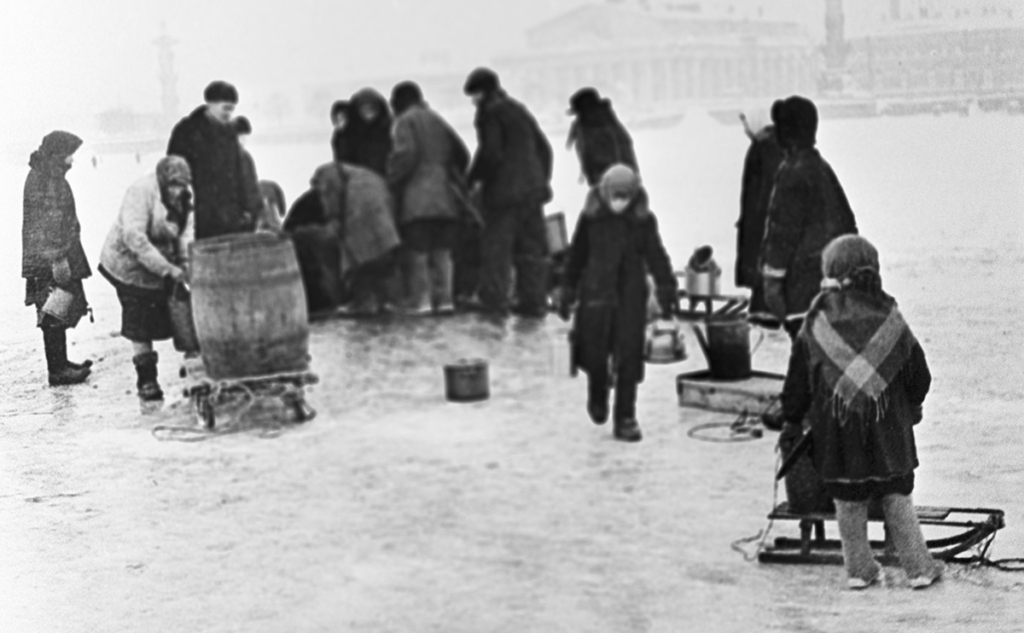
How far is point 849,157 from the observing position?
4.58 meters

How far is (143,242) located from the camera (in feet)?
15.3

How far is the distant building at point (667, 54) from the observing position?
5293mm

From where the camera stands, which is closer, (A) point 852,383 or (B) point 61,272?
(A) point 852,383

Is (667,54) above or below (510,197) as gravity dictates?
above

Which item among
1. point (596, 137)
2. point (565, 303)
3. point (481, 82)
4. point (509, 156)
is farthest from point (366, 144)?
point (565, 303)

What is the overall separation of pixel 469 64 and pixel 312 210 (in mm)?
2628

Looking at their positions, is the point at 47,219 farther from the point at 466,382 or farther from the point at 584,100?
the point at 466,382

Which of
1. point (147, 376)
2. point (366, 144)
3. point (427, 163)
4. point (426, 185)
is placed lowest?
point (147, 376)

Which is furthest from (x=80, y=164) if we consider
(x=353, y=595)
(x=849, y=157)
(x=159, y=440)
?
(x=849, y=157)

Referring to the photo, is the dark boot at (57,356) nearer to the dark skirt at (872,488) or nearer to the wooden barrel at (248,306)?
the wooden barrel at (248,306)

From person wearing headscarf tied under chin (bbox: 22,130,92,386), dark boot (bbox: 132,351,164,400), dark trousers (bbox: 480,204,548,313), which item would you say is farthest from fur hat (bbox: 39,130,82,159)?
dark trousers (bbox: 480,204,548,313)

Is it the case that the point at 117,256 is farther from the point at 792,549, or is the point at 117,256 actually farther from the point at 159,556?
the point at 792,549

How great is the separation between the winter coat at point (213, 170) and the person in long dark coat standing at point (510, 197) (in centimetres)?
251

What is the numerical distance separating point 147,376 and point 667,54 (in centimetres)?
234
